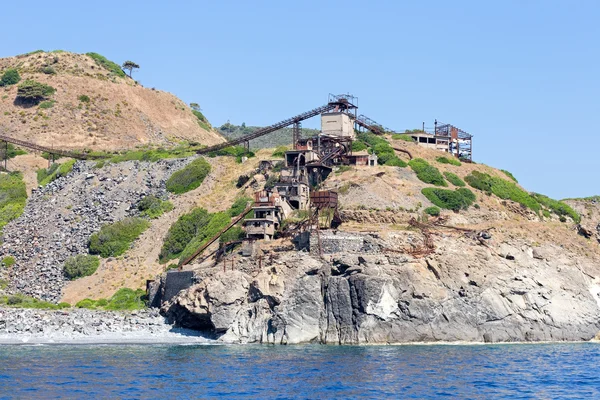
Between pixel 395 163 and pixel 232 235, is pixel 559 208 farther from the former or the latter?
pixel 232 235

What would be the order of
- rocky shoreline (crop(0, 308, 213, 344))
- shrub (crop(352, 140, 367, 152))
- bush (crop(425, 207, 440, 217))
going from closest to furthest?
rocky shoreline (crop(0, 308, 213, 344)) < bush (crop(425, 207, 440, 217)) < shrub (crop(352, 140, 367, 152))

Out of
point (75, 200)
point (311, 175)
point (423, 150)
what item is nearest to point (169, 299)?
point (311, 175)

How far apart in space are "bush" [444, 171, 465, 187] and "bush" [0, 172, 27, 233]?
46.9 meters

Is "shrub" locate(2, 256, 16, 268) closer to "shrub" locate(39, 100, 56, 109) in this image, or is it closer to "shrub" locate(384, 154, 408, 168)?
"shrub" locate(384, 154, 408, 168)

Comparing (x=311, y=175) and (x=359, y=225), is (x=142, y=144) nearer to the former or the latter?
(x=311, y=175)

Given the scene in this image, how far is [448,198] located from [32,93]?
245 ft

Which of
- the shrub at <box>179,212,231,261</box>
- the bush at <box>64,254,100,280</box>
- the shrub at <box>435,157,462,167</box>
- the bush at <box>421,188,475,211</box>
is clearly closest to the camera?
the shrub at <box>179,212,231,261</box>

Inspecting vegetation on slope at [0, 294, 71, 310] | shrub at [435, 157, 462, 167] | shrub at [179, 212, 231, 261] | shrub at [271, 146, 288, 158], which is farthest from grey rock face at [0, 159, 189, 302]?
shrub at [435, 157, 462, 167]

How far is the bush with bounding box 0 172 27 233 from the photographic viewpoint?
106688 mm

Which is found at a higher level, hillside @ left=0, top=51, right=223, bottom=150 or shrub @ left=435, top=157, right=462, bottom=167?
hillside @ left=0, top=51, right=223, bottom=150

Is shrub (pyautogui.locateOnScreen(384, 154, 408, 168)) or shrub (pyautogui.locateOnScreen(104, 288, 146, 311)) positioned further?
shrub (pyautogui.locateOnScreen(384, 154, 408, 168))

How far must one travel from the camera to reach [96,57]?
16338 centimetres

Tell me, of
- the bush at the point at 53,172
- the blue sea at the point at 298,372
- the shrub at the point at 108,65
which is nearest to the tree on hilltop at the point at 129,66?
the shrub at the point at 108,65

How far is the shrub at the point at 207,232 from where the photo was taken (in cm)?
9000
